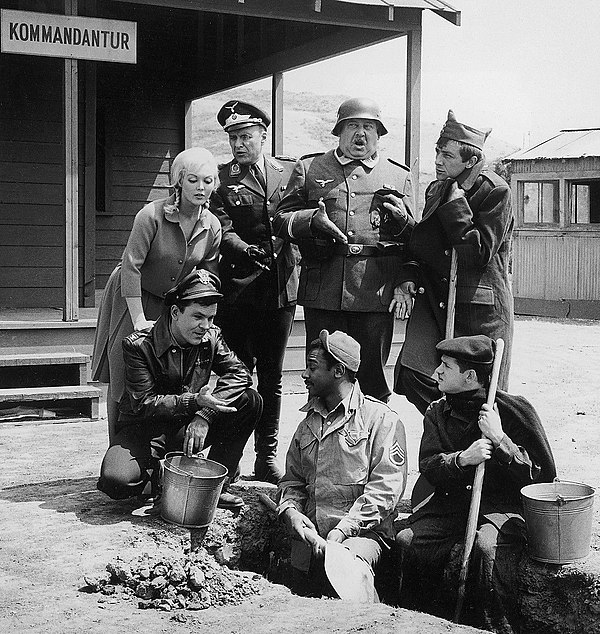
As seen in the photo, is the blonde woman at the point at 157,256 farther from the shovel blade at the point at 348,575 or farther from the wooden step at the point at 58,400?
the wooden step at the point at 58,400

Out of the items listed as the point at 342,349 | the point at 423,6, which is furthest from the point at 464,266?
the point at 423,6

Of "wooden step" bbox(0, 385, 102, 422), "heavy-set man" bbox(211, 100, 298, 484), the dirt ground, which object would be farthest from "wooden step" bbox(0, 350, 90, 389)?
"heavy-set man" bbox(211, 100, 298, 484)

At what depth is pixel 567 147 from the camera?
1866cm

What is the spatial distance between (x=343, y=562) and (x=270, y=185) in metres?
2.17

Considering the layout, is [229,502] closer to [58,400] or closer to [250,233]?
[250,233]

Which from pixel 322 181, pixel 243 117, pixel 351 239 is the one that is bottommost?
pixel 351 239

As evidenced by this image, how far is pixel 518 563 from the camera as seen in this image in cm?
445

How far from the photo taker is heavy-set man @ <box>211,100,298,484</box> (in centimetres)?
530

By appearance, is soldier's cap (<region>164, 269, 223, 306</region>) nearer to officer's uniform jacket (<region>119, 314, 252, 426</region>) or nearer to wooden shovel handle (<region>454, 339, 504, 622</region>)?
officer's uniform jacket (<region>119, 314, 252, 426</region>)

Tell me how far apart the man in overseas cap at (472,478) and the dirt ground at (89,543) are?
1.71ft

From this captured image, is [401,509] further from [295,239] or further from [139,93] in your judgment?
[139,93]

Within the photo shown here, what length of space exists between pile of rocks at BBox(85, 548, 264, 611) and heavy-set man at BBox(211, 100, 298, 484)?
1.35 meters

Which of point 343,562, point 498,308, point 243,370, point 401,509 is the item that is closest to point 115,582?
point 343,562

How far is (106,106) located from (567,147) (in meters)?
10.0
